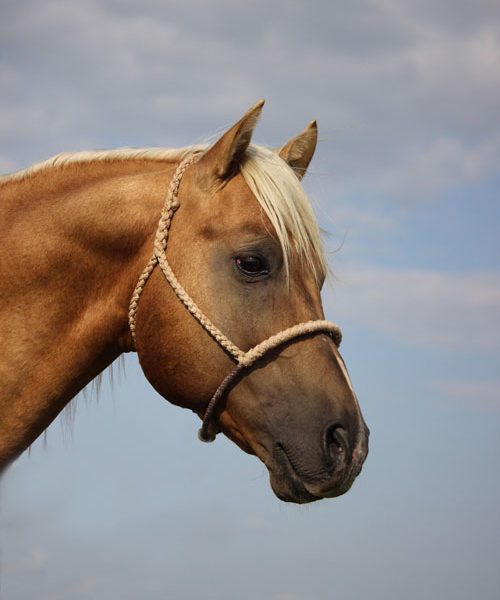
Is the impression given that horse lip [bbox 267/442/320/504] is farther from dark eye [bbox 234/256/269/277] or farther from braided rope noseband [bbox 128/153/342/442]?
dark eye [bbox 234/256/269/277]

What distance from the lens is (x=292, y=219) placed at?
11.8 ft

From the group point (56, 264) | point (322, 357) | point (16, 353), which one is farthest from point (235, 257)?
point (16, 353)

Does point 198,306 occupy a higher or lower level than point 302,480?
higher

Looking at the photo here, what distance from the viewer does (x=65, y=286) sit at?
3629 millimetres

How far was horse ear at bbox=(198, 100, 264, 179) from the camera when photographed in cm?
356

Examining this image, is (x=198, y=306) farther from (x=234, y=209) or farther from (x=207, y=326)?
(x=234, y=209)

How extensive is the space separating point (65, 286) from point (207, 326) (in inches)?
33.4

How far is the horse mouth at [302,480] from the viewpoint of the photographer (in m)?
3.19

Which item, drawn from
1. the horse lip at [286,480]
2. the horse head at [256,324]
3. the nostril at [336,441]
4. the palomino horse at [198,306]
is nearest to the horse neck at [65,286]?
the palomino horse at [198,306]

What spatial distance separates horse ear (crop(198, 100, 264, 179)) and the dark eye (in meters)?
0.53

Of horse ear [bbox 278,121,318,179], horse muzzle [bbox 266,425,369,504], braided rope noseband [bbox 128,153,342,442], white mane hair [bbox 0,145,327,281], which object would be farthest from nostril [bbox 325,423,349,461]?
horse ear [bbox 278,121,318,179]

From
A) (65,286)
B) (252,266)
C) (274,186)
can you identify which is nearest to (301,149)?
(274,186)

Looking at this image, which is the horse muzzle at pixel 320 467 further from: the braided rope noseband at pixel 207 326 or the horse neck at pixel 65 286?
the horse neck at pixel 65 286

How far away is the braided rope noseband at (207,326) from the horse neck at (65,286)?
8cm
